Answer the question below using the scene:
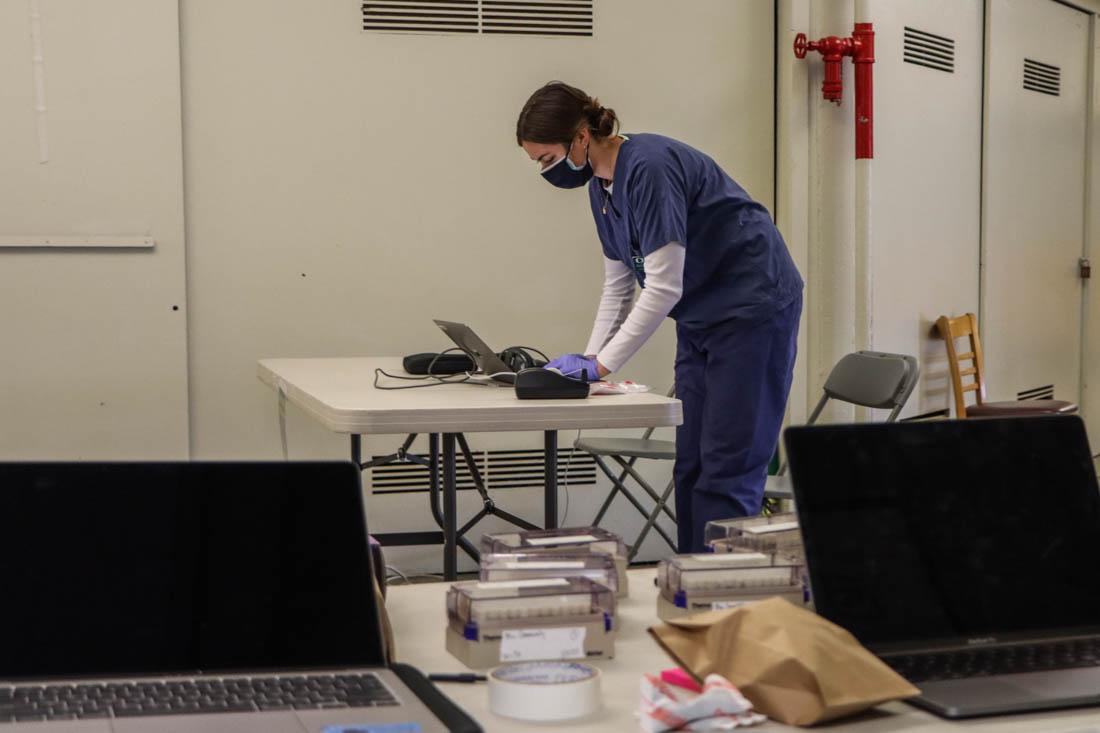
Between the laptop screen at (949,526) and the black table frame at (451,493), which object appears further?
the black table frame at (451,493)

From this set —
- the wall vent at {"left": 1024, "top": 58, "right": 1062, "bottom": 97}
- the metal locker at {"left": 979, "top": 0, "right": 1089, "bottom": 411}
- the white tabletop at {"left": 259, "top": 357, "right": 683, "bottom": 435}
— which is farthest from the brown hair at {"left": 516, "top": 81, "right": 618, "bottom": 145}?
the wall vent at {"left": 1024, "top": 58, "right": 1062, "bottom": 97}

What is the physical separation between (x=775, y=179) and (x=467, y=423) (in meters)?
2.83

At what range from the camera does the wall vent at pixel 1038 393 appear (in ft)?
19.3

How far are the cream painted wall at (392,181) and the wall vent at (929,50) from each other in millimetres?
659

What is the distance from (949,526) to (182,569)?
2.35 feet

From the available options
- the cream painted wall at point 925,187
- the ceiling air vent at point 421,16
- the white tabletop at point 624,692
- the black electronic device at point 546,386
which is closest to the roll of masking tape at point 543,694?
the white tabletop at point 624,692

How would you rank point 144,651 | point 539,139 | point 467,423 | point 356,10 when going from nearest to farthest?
1. point 144,651
2. point 467,423
3. point 539,139
4. point 356,10

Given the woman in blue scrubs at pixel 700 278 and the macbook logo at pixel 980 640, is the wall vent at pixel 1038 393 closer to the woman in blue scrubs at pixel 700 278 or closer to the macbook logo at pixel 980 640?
the woman in blue scrubs at pixel 700 278

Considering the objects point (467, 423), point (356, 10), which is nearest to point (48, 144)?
point (356, 10)

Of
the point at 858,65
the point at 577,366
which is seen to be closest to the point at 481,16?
the point at 858,65

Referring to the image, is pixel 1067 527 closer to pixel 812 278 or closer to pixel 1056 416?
pixel 1056 416

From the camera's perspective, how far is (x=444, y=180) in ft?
14.7

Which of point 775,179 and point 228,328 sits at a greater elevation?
point 775,179

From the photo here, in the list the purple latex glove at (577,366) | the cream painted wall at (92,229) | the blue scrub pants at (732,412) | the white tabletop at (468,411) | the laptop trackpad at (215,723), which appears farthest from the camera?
the cream painted wall at (92,229)
